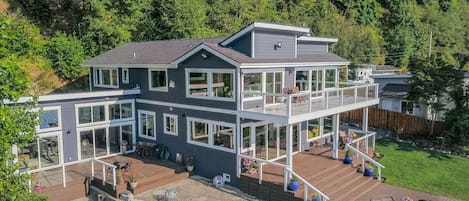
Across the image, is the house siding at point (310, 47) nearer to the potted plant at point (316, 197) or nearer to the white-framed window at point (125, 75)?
the potted plant at point (316, 197)

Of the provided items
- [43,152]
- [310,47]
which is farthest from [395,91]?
[43,152]

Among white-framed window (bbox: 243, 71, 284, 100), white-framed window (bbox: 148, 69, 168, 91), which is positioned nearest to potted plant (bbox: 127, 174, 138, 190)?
white-framed window (bbox: 148, 69, 168, 91)

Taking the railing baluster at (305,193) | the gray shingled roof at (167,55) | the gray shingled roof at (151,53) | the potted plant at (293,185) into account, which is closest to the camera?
the railing baluster at (305,193)

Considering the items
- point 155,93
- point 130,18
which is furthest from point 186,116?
point 130,18

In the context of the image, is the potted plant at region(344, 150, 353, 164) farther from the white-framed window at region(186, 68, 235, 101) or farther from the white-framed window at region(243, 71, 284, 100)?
the white-framed window at region(186, 68, 235, 101)

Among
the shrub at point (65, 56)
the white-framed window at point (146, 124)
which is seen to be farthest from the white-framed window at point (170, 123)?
the shrub at point (65, 56)
